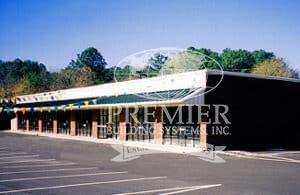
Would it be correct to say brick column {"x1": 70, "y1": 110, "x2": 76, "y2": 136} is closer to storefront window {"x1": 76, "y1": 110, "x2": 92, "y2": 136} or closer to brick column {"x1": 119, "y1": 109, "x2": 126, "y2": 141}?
storefront window {"x1": 76, "y1": 110, "x2": 92, "y2": 136}

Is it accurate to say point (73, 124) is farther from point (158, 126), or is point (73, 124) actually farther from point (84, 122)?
point (158, 126)

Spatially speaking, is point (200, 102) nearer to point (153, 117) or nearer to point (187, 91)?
point (187, 91)

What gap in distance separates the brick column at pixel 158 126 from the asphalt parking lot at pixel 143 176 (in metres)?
7.78

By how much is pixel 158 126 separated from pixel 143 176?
13933 mm

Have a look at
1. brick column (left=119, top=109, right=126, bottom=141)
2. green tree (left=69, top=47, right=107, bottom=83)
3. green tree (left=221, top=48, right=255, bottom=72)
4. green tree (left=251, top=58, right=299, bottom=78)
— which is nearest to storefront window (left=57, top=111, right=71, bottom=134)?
brick column (left=119, top=109, right=126, bottom=141)

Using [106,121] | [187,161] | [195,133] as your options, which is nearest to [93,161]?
[187,161]

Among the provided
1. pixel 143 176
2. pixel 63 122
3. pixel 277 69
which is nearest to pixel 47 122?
pixel 63 122

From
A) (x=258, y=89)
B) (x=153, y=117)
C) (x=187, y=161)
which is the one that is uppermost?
(x=258, y=89)

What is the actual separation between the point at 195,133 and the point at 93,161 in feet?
29.3

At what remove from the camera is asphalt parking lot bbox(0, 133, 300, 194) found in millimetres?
11133

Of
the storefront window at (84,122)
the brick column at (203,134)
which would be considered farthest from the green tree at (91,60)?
the brick column at (203,134)

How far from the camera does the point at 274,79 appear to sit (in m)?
27.2

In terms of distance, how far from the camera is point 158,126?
27.5 metres

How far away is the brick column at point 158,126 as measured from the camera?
2730 centimetres
